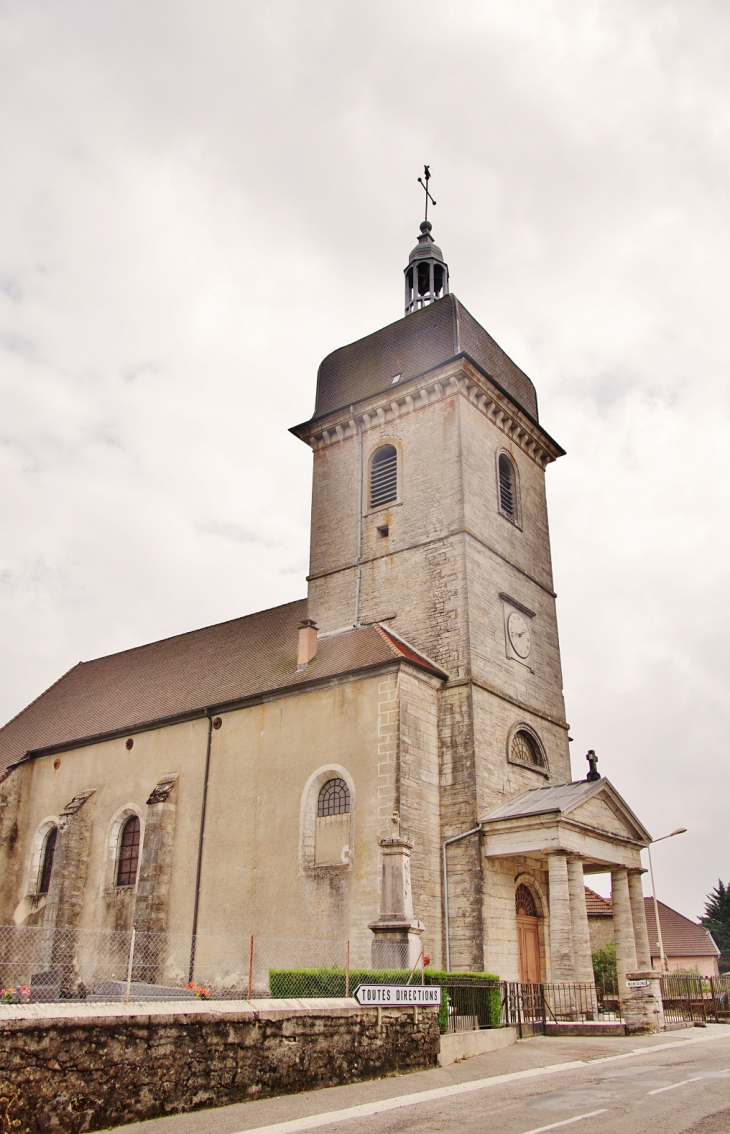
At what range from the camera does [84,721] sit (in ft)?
86.7

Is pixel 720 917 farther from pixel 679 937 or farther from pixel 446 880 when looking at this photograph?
pixel 446 880

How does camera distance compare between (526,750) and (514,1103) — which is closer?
(514,1103)

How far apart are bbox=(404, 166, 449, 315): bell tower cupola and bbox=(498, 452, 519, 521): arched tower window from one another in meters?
6.66

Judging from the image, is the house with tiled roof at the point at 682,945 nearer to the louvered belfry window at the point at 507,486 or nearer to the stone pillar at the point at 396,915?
the louvered belfry window at the point at 507,486

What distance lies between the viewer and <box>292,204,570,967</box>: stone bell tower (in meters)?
19.7

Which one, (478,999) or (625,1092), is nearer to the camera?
(625,1092)

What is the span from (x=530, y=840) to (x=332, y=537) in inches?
399

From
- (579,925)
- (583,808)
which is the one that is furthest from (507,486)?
(579,925)

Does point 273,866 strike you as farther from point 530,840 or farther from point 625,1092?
point 625,1092

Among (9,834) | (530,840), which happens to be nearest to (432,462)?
(530,840)

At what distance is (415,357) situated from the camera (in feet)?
80.4

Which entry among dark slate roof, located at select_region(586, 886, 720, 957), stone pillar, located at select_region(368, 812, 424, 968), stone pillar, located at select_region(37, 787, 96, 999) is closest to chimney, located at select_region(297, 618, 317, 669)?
stone pillar, located at select_region(368, 812, 424, 968)

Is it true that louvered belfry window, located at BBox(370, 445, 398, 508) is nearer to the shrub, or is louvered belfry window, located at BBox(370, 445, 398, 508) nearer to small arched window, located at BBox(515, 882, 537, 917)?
small arched window, located at BBox(515, 882, 537, 917)

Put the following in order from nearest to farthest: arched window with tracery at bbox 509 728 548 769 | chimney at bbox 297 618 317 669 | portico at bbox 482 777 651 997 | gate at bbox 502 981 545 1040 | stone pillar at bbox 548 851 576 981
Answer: gate at bbox 502 981 545 1040 → stone pillar at bbox 548 851 576 981 → portico at bbox 482 777 651 997 → arched window with tracery at bbox 509 728 548 769 → chimney at bbox 297 618 317 669
